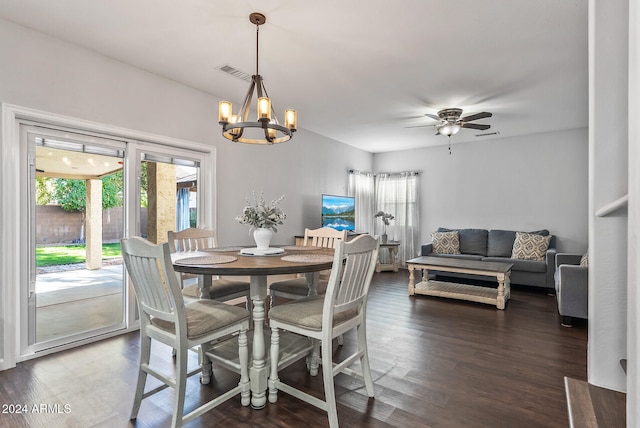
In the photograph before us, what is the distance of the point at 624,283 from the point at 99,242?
3.65 metres

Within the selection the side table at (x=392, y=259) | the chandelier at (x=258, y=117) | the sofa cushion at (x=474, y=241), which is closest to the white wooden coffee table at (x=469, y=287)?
the sofa cushion at (x=474, y=241)

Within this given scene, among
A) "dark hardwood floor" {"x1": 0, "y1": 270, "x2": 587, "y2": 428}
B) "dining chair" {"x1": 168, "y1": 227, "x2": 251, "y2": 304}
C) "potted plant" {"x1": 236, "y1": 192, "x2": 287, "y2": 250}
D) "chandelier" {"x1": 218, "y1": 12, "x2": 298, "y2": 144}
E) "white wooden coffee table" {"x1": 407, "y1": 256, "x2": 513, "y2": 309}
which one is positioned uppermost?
"chandelier" {"x1": 218, "y1": 12, "x2": 298, "y2": 144}

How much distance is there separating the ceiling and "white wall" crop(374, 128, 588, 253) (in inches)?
55.8

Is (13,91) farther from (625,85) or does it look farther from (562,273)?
(562,273)

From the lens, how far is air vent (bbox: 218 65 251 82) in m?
3.19

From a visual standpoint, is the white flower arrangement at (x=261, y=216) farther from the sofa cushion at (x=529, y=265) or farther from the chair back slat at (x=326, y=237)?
the sofa cushion at (x=529, y=265)

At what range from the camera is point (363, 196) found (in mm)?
7105

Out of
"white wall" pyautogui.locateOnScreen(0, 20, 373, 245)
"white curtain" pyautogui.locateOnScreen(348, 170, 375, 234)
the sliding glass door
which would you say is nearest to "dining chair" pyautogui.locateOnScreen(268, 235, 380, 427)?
the sliding glass door

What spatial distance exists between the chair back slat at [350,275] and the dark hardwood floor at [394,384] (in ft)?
2.06

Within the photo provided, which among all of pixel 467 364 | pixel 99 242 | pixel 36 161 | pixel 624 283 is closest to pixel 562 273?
pixel 467 364

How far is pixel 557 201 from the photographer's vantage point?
547 centimetres

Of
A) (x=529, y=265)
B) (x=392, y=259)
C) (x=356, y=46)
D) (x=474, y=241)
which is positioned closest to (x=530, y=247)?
(x=529, y=265)

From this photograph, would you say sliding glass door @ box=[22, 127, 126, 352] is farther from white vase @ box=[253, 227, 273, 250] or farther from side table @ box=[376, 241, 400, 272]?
side table @ box=[376, 241, 400, 272]

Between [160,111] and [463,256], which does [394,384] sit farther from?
[463,256]
